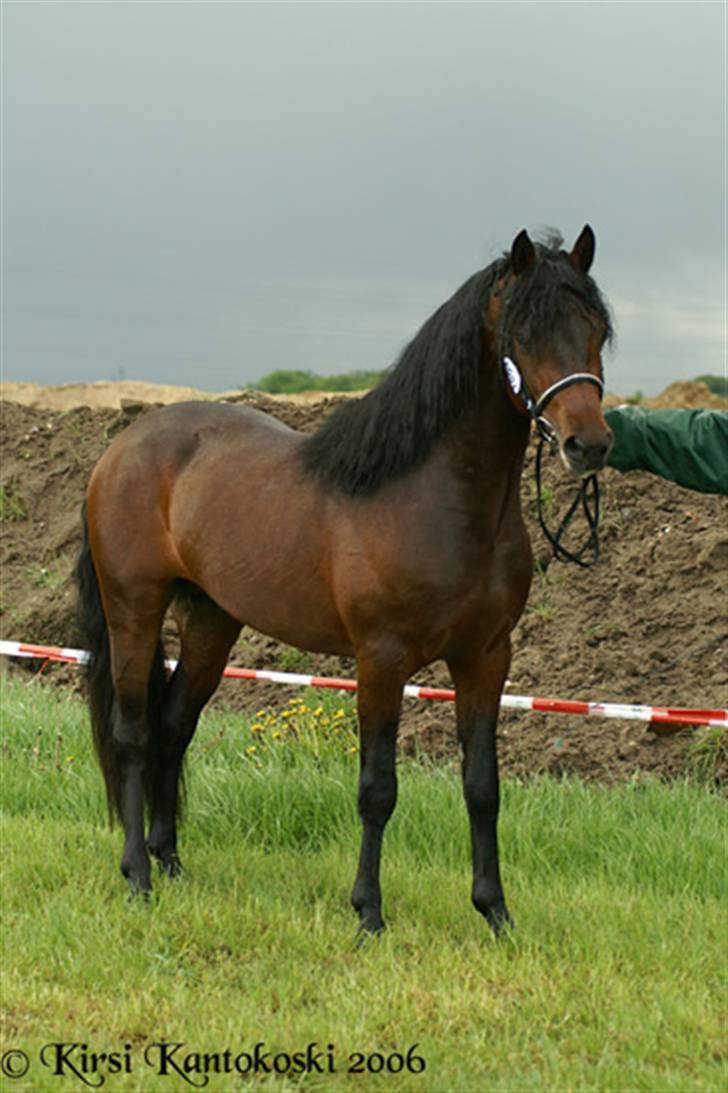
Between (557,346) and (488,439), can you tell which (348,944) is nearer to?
(488,439)

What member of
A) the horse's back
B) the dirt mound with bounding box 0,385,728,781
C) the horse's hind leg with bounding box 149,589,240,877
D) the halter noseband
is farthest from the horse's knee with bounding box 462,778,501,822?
the dirt mound with bounding box 0,385,728,781

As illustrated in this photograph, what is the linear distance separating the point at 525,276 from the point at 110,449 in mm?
2173

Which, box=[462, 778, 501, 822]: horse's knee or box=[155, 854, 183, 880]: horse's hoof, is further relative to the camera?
box=[155, 854, 183, 880]: horse's hoof

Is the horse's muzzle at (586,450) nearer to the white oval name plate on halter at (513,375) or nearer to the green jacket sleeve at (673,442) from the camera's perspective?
the white oval name plate on halter at (513,375)

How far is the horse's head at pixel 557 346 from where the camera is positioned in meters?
4.07

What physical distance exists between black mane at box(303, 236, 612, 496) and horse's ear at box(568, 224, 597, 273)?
Answer: 0.04 meters

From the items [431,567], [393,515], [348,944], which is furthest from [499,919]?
[393,515]

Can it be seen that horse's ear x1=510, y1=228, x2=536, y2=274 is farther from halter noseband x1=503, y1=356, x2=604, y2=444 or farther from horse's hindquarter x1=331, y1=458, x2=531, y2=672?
horse's hindquarter x1=331, y1=458, x2=531, y2=672

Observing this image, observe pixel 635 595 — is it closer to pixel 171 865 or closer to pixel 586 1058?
pixel 171 865

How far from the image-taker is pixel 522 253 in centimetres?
419

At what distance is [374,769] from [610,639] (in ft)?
11.4

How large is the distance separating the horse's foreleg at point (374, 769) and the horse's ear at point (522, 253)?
1.36m

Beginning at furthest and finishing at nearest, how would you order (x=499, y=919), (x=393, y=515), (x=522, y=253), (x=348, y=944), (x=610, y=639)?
(x=610, y=639), (x=499, y=919), (x=348, y=944), (x=393, y=515), (x=522, y=253)

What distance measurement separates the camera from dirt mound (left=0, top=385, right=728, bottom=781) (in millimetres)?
7117
